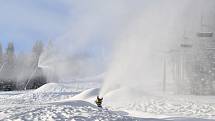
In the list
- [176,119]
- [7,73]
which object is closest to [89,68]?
[7,73]

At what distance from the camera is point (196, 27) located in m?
34.6

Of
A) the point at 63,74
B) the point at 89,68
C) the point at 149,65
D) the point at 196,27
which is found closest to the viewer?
the point at 196,27

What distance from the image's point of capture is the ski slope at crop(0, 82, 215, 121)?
13984 mm

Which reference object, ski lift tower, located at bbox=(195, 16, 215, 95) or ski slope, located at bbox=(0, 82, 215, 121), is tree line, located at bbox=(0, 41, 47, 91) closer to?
ski slope, located at bbox=(0, 82, 215, 121)

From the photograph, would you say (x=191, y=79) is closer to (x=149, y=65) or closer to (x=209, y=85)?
(x=209, y=85)

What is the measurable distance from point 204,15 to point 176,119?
53.6 ft

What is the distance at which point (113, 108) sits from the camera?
26.6 m

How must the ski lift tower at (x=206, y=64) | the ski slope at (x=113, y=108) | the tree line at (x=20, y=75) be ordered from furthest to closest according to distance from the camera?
the tree line at (x=20, y=75) → the ski lift tower at (x=206, y=64) → the ski slope at (x=113, y=108)

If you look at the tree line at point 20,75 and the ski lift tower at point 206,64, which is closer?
the ski lift tower at point 206,64

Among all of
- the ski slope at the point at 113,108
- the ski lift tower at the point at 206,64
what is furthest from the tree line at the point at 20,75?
the ski lift tower at the point at 206,64

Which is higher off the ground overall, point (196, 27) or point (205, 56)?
point (196, 27)

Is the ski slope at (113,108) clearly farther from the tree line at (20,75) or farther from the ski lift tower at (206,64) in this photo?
the tree line at (20,75)

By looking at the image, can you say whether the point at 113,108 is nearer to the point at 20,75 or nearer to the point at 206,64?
the point at 206,64

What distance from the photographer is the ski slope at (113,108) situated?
1398 centimetres
